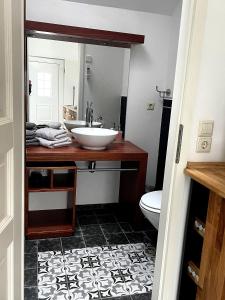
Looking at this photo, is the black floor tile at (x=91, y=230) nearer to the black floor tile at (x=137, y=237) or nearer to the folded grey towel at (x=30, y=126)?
the black floor tile at (x=137, y=237)

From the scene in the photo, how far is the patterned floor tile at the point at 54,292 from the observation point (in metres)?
1.72

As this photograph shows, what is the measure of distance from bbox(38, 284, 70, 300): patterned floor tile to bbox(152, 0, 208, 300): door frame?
64 centimetres

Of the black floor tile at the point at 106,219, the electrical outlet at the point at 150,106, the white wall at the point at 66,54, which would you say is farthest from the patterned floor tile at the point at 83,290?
the electrical outlet at the point at 150,106

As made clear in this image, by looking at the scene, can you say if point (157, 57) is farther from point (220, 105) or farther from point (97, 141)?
point (220, 105)

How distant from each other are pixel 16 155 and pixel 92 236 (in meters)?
1.66

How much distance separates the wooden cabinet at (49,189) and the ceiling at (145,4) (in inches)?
58.0

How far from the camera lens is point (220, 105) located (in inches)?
48.0

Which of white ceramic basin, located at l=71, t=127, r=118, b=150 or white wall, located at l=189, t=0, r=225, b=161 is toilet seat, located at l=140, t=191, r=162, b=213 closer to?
white ceramic basin, located at l=71, t=127, r=118, b=150

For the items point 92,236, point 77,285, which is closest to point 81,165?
point 92,236

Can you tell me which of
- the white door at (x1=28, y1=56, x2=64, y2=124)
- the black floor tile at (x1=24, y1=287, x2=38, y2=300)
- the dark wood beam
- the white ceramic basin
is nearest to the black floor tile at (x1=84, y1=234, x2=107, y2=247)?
the black floor tile at (x1=24, y1=287, x2=38, y2=300)

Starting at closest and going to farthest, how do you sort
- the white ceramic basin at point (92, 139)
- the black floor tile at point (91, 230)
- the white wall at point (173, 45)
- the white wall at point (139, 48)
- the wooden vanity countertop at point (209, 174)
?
the wooden vanity countertop at point (209, 174) → the white ceramic basin at point (92, 139) → the white wall at point (139, 48) → the black floor tile at point (91, 230) → the white wall at point (173, 45)

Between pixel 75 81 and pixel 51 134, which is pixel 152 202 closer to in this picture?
pixel 51 134

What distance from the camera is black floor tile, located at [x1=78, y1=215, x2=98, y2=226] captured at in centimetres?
273

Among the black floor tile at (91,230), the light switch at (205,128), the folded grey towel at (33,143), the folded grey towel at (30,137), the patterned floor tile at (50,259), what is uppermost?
the light switch at (205,128)
